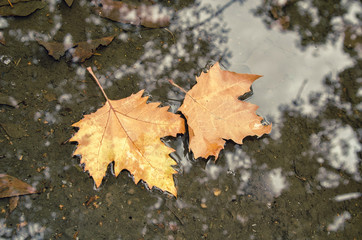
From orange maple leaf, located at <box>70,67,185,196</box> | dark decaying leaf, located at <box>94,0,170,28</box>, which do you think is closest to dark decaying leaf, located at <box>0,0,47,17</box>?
dark decaying leaf, located at <box>94,0,170,28</box>

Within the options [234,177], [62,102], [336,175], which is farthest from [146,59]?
[336,175]

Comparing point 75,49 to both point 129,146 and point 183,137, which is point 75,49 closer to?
point 129,146

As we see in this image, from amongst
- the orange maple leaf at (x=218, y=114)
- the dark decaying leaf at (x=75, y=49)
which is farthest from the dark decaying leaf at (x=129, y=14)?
the orange maple leaf at (x=218, y=114)

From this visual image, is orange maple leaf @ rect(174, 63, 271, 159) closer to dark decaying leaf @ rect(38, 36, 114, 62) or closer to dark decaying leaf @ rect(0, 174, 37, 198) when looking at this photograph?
dark decaying leaf @ rect(38, 36, 114, 62)

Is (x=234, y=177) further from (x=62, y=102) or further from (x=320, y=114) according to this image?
(x=62, y=102)

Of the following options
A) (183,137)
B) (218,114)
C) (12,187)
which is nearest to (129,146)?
(183,137)

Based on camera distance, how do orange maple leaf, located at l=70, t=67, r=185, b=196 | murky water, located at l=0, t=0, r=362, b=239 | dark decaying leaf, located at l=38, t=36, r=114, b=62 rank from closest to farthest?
orange maple leaf, located at l=70, t=67, r=185, b=196
murky water, located at l=0, t=0, r=362, b=239
dark decaying leaf, located at l=38, t=36, r=114, b=62
